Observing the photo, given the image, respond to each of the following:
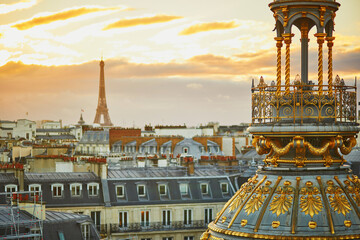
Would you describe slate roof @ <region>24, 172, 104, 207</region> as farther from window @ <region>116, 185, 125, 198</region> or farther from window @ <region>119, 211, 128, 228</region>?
window @ <region>119, 211, 128, 228</region>

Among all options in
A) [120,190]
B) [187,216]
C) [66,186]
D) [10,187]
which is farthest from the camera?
[187,216]

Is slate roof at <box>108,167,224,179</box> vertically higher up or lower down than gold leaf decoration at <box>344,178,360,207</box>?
lower down

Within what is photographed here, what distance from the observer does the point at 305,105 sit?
565 inches

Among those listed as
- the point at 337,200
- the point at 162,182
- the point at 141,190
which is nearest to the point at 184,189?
the point at 162,182

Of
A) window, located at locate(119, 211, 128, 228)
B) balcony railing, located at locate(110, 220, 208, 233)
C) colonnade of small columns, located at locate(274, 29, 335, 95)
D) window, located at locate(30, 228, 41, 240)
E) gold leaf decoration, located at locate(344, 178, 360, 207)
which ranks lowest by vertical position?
balcony railing, located at locate(110, 220, 208, 233)

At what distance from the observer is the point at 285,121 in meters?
14.4

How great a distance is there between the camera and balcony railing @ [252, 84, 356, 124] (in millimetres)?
14336

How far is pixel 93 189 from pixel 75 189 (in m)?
1.57

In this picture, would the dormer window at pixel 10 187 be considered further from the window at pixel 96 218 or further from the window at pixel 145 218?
the window at pixel 145 218

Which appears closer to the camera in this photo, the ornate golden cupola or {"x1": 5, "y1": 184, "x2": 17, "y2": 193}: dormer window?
the ornate golden cupola

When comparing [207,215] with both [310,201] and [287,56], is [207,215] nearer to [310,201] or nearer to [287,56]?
[287,56]

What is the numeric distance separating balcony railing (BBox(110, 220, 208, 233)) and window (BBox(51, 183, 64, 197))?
4553 millimetres

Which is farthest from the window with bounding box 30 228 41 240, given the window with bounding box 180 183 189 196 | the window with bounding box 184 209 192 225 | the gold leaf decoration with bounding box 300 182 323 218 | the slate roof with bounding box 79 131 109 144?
the slate roof with bounding box 79 131 109 144

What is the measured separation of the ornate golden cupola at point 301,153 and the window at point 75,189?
4885cm
